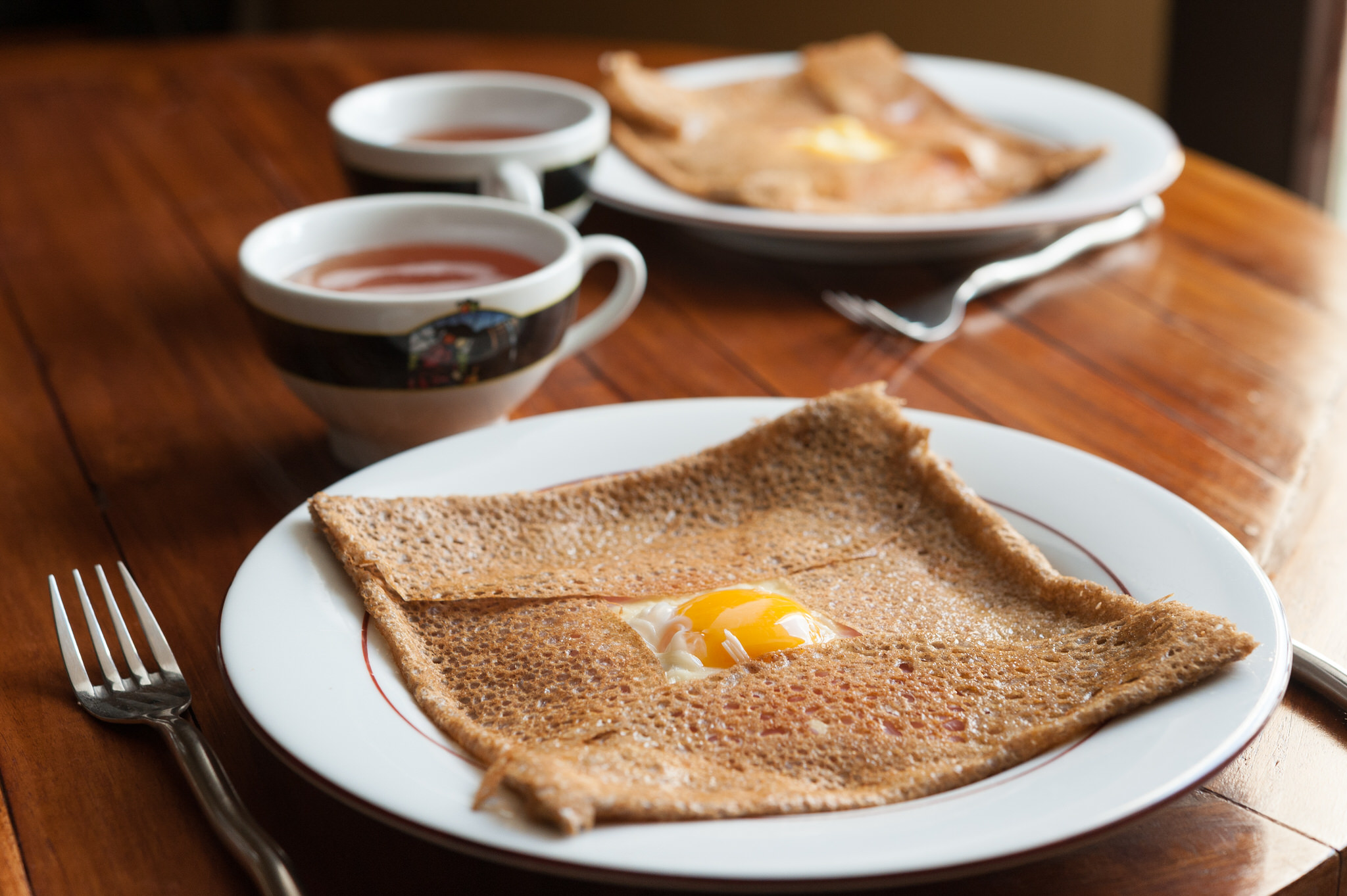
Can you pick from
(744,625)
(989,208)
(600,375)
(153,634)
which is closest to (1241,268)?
(989,208)

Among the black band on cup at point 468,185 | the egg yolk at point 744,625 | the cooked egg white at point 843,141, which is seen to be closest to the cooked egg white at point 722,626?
the egg yolk at point 744,625

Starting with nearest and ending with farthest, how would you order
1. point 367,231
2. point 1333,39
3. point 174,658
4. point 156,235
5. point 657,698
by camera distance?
point 657,698 → point 174,658 → point 367,231 → point 156,235 → point 1333,39

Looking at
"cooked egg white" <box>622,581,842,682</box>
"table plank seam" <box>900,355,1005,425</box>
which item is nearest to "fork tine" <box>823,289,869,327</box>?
"table plank seam" <box>900,355,1005,425</box>

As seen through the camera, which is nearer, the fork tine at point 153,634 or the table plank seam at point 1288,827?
the table plank seam at point 1288,827

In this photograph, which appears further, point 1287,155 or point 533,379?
point 1287,155

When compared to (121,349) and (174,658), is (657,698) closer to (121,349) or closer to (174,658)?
(174,658)

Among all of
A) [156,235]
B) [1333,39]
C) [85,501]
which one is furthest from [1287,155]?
[85,501]

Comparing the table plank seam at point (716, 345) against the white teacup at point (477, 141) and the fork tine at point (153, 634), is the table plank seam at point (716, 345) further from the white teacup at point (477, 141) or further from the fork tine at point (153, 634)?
the fork tine at point (153, 634)
